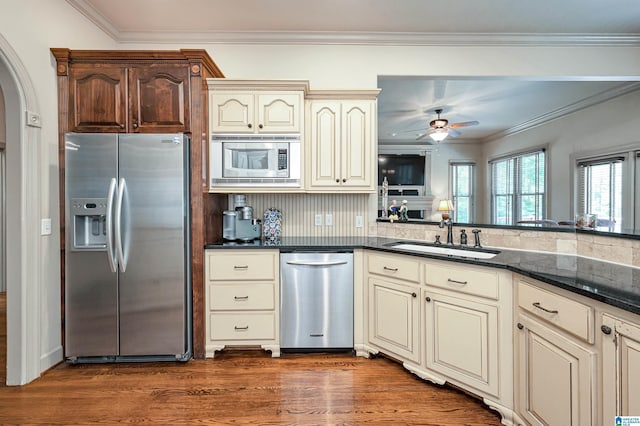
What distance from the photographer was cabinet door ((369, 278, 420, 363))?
2.29m

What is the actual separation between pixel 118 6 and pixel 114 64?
649 millimetres

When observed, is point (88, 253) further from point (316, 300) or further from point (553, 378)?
point (553, 378)

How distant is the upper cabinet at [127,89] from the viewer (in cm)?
253

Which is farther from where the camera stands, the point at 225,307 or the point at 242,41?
the point at 242,41

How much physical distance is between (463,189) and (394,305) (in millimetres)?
6706

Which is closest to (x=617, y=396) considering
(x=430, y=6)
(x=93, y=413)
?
(x=93, y=413)

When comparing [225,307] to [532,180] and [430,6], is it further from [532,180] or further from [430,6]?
[532,180]

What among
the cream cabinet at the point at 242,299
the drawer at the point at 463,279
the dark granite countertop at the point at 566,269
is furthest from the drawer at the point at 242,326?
the drawer at the point at 463,279

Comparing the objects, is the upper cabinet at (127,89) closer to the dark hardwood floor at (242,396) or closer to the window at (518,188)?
the dark hardwood floor at (242,396)

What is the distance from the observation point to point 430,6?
2756 mm

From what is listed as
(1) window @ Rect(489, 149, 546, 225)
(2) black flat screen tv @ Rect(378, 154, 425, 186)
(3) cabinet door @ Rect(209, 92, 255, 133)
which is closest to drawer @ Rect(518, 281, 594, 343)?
(3) cabinet door @ Rect(209, 92, 255, 133)

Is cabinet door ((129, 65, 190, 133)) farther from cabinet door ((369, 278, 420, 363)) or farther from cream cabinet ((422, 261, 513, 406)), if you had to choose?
cream cabinet ((422, 261, 513, 406))

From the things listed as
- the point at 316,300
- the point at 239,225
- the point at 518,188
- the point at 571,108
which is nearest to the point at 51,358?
the point at 239,225

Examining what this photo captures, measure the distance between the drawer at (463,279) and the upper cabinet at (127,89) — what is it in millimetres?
2181
